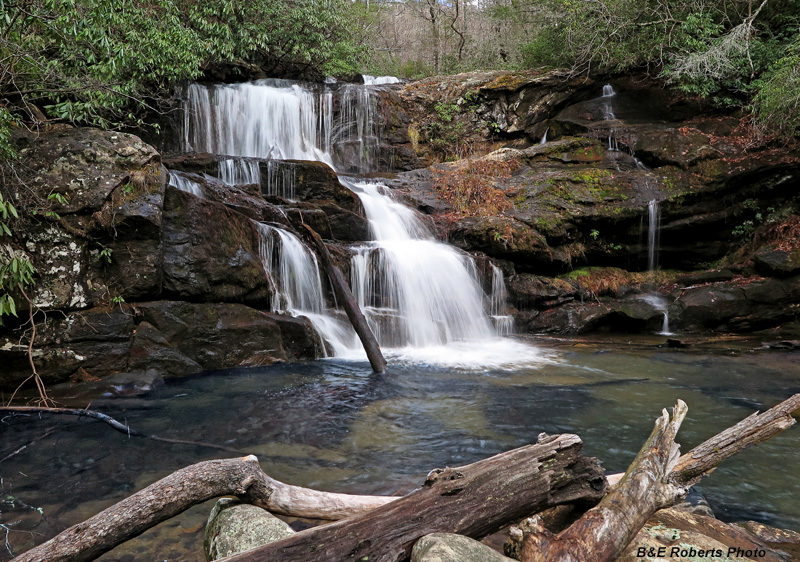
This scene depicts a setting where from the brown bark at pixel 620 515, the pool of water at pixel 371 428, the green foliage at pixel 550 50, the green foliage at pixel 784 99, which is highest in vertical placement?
the green foliage at pixel 550 50

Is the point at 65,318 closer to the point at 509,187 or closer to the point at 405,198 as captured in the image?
the point at 405,198

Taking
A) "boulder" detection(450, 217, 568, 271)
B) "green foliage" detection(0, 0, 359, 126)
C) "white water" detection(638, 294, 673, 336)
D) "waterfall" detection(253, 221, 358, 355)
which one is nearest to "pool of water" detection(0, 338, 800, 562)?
"waterfall" detection(253, 221, 358, 355)

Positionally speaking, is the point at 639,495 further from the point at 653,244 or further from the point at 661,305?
the point at 653,244

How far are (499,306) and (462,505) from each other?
30.9ft

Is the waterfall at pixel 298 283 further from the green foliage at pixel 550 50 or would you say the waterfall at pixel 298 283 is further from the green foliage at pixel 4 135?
the green foliage at pixel 550 50

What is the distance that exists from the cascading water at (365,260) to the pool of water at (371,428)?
142 cm

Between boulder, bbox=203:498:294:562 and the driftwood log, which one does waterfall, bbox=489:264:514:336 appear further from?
boulder, bbox=203:498:294:562

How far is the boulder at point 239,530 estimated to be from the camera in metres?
2.54

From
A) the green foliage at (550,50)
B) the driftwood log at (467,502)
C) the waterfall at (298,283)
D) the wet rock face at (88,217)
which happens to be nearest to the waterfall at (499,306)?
the waterfall at (298,283)

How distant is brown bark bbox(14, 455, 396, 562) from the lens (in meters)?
2.16

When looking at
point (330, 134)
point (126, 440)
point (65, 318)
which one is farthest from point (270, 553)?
point (330, 134)

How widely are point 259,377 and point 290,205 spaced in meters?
4.47

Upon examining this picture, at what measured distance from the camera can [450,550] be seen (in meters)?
2.11

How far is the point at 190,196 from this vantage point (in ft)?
Answer: 26.4
